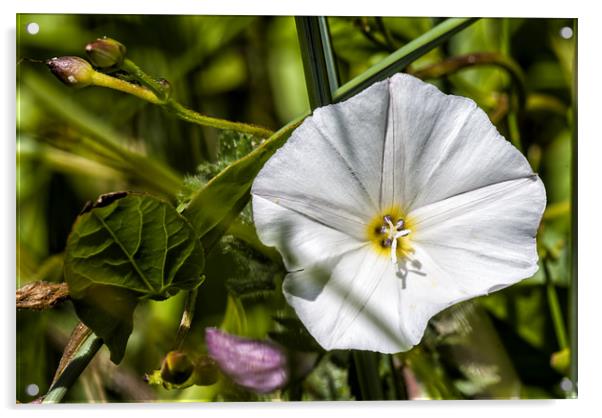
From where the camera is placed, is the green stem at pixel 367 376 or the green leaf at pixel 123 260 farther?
the green stem at pixel 367 376

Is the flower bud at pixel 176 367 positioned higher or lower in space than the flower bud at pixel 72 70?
lower

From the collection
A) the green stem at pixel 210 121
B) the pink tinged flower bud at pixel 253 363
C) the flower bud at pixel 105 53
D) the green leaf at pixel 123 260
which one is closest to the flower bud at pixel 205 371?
the pink tinged flower bud at pixel 253 363

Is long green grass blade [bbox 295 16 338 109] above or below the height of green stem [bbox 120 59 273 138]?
above

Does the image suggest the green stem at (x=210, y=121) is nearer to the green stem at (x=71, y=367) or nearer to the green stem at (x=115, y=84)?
the green stem at (x=115, y=84)

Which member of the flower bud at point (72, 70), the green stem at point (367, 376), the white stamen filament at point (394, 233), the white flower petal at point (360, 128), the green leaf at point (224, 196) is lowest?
the green stem at point (367, 376)

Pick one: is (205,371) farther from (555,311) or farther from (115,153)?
(555,311)

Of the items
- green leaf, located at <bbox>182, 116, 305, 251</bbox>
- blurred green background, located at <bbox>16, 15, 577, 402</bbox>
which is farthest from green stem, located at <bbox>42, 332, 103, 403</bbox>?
green leaf, located at <bbox>182, 116, 305, 251</bbox>

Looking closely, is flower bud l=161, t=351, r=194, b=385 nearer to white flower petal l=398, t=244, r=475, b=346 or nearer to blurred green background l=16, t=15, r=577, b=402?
blurred green background l=16, t=15, r=577, b=402
